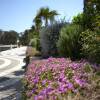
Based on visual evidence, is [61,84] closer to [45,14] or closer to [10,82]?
[10,82]

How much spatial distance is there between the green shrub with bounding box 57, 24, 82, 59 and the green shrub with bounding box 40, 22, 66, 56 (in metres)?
3.12

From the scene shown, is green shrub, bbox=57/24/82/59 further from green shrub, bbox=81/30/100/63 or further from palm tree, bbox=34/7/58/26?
palm tree, bbox=34/7/58/26

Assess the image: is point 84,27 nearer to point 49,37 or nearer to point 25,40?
point 49,37

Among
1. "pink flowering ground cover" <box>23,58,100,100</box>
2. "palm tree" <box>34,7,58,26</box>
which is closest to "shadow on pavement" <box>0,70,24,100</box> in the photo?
"pink flowering ground cover" <box>23,58,100,100</box>

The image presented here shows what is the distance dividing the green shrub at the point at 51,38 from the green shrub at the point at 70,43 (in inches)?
123

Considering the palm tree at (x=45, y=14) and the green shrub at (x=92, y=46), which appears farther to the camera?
the palm tree at (x=45, y=14)

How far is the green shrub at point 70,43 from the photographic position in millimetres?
11523

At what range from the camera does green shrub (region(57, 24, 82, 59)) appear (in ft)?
37.8

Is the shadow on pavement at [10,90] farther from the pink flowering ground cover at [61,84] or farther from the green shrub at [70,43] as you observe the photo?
the pink flowering ground cover at [61,84]

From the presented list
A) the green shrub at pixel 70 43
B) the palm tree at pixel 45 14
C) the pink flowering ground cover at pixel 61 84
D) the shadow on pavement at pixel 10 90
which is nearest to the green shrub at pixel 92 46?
the green shrub at pixel 70 43

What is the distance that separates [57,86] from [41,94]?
45cm

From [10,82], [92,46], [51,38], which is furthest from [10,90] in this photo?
[92,46]

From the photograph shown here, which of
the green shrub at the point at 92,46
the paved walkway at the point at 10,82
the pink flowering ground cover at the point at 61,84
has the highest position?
the green shrub at the point at 92,46

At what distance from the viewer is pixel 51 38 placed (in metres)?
A: 16.0
